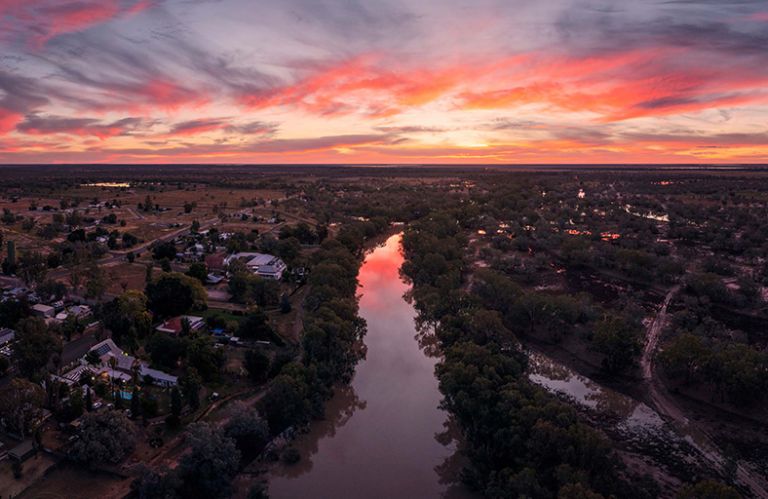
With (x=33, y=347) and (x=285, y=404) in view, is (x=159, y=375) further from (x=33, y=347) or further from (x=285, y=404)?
(x=285, y=404)

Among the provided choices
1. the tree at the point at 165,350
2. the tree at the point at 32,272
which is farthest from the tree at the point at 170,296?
the tree at the point at 32,272

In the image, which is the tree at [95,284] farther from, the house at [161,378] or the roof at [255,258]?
the house at [161,378]

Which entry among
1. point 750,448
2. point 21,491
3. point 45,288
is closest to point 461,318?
point 750,448

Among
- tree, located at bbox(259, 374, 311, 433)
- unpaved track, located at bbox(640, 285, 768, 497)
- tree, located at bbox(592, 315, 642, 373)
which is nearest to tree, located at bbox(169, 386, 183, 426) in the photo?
tree, located at bbox(259, 374, 311, 433)

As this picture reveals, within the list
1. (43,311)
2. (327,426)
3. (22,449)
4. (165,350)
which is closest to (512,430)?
(327,426)

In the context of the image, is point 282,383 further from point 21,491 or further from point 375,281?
point 375,281
